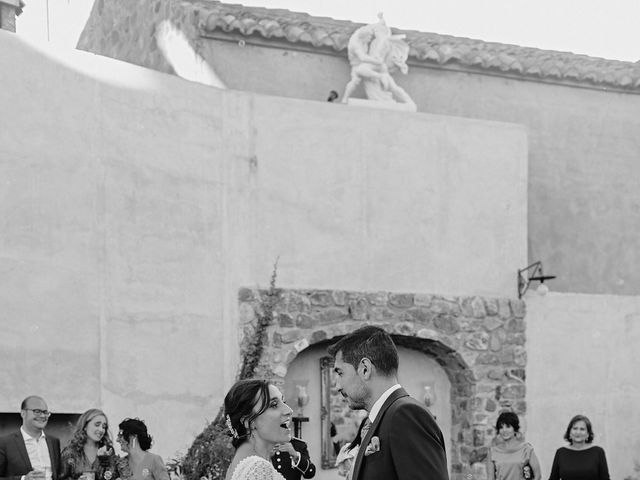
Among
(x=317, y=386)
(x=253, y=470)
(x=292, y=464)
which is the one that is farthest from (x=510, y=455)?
(x=253, y=470)

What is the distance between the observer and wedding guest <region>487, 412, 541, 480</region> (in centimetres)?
1104

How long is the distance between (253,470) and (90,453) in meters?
4.87

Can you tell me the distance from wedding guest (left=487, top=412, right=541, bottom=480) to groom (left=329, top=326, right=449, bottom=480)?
6.96 meters

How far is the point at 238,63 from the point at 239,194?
7.37 ft

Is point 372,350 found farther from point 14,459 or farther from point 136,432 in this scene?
point 136,432

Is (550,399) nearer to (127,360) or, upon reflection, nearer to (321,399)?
(321,399)

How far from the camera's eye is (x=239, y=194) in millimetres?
12305

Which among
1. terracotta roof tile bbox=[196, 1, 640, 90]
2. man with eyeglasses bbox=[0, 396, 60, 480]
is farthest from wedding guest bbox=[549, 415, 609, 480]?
terracotta roof tile bbox=[196, 1, 640, 90]

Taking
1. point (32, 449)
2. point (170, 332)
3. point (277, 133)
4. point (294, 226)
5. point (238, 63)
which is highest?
point (238, 63)

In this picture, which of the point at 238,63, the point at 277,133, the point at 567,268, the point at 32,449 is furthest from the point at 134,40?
the point at 32,449

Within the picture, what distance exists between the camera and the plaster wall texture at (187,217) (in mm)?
10773

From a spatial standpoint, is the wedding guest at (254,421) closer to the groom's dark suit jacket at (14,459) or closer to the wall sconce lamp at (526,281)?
the groom's dark suit jacket at (14,459)

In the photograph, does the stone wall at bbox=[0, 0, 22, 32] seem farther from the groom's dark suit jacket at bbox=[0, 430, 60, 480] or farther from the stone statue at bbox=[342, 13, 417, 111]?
the groom's dark suit jacket at bbox=[0, 430, 60, 480]

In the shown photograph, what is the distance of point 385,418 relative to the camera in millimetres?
4188
